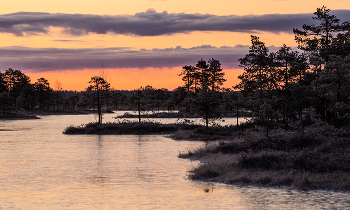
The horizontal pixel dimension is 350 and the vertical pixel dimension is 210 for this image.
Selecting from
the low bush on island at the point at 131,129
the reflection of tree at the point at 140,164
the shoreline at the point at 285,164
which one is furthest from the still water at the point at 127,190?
the low bush on island at the point at 131,129

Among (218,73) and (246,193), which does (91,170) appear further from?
(218,73)

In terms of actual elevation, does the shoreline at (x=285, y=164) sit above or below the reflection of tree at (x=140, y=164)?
above

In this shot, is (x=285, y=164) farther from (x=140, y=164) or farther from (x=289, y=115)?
(x=289, y=115)

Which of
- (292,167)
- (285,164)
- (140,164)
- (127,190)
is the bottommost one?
(140,164)

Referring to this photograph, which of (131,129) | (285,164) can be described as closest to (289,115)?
(131,129)

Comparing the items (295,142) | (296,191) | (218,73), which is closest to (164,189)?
(296,191)

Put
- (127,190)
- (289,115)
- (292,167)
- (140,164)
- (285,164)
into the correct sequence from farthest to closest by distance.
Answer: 1. (289,115)
2. (140,164)
3. (285,164)
4. (292,167)
5. (127,190)

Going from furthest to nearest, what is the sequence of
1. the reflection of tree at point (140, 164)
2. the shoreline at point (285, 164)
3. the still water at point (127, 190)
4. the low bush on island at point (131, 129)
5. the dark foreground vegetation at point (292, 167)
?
the low bush on island at point (131, 129)
the reflection of tree at point (140, 164)
the shoreline at point (285, 164)
the dark foreground vegetation at point (292, 167)
the still water at point (127, 190)

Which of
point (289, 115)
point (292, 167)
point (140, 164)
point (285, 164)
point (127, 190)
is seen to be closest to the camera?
point (127, 190)

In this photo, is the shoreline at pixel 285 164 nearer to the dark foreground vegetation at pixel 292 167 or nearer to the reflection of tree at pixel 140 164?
the dark foreground vegetation at pixel 292 167

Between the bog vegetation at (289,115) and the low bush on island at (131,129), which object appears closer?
the bog vegetation at (289,115)

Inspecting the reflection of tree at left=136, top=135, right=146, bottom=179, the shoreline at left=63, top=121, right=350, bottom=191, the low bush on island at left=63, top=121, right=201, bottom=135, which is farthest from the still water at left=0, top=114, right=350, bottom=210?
the low bush on island at left=63, top=121, right=201, bottom=135

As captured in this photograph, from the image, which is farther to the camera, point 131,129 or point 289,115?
point 131,129

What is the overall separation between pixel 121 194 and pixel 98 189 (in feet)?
6.45
